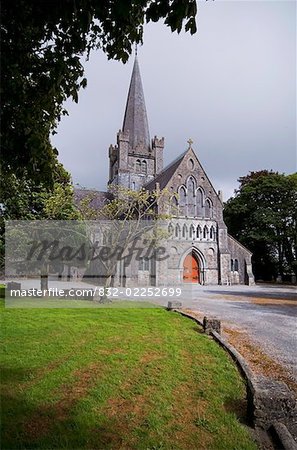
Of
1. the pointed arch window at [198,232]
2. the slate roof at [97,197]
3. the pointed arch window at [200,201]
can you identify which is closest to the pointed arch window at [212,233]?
the pointed arch window at [198,232]

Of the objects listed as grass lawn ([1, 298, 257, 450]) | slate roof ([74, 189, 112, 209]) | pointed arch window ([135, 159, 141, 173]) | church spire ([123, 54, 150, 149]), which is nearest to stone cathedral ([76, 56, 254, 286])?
pointed arch window ([135, 159, 141, 173])

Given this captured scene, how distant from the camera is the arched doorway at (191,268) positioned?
3386cm

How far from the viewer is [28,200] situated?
710 inches

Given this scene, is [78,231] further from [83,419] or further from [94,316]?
[83,419]

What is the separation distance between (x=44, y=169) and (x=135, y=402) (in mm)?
3888

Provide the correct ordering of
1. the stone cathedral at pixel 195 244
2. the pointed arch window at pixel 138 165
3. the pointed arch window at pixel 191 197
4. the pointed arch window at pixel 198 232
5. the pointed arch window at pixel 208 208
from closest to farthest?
the stone cathedral at pixel 195 244, the pointed arch window at pixel 198 232, the pointed arch window at pixel 191 197, the pointed arch window at pixel 208 208, the pointed arch window at pixel 138 165

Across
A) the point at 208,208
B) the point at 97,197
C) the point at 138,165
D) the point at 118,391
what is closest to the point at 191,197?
the point at 208,208

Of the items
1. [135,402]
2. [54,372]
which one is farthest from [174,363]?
[54,372]

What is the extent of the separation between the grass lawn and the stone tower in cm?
3793

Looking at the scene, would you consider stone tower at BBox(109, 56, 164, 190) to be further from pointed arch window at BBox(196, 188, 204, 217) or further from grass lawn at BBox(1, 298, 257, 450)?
grass lawn at BBox(1, 298, 257, 450)

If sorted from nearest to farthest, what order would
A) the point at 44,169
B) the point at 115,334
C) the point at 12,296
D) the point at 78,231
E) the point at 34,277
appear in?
the point at 44,169 < the point at 115,334 < the point at 12,296 < the point at 78,231 < the point at 34,277

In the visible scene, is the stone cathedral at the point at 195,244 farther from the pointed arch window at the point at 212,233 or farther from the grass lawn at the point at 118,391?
the grass lawn at the point at 118,391

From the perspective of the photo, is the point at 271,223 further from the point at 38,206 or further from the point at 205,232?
the point at 38,206

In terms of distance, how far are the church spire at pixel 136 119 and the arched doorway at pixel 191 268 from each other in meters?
20.2
